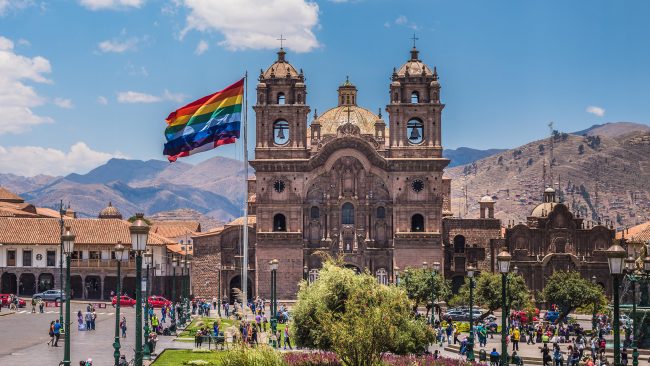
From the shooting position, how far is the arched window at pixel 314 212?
8456 cm

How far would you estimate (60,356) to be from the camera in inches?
1719

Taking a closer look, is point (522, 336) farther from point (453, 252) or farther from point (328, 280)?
point (453, 252)

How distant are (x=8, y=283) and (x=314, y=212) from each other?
84.3ft

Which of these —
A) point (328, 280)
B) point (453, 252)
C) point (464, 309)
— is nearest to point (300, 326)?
point (328, 280)

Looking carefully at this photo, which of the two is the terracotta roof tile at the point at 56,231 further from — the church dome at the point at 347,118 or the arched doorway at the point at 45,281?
the church dome at the point at 347,118

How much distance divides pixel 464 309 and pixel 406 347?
31.7m

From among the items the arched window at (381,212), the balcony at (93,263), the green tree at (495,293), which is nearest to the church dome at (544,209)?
the arched window at (381,212)

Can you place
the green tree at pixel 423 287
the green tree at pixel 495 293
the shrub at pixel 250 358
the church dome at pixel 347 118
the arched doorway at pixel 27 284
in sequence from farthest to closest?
the church dome at pixel 347 118 < the arched doorway at pixel 27 284 < the green tree at pixel 423 287 < the green tree at pixel 495 293 < the shrub at pixel 250 358

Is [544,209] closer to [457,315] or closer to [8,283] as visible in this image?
[457,315]

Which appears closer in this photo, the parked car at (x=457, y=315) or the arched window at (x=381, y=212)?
the parked car at (x=457, y=315)

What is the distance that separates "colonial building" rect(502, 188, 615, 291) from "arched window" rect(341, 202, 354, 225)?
1241 cm

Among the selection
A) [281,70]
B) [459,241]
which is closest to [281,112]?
[281,70]

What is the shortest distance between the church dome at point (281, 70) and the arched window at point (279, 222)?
1093 centimetres

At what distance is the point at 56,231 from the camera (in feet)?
288
